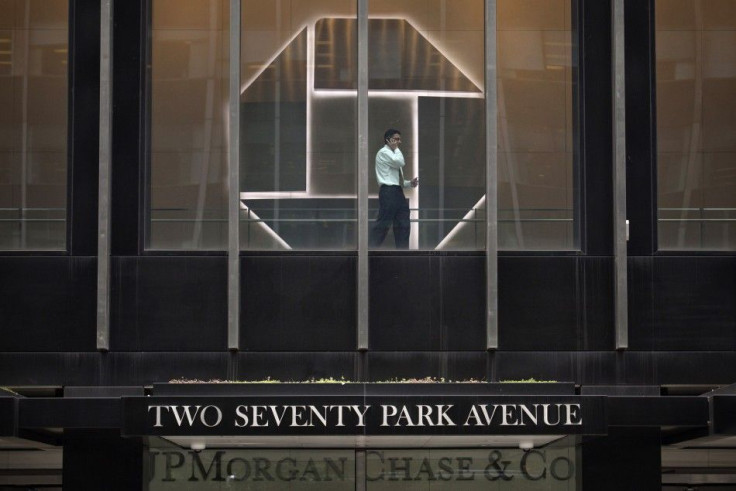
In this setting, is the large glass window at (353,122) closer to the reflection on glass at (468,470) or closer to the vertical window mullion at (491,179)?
the vertical window mullion at (491,179)

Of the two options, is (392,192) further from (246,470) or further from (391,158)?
(246,470)

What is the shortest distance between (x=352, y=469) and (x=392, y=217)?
438 cm

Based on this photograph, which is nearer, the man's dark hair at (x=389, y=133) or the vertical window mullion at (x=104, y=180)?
the vertical window mullion at (x=104, y=180)

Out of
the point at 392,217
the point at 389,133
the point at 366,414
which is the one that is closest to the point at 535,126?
the point at 389,133

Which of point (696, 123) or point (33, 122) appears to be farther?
point (696, 123)

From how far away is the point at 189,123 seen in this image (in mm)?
24672

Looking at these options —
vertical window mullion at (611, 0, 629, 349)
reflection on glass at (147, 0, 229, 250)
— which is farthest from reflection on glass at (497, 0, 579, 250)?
reflection on glass at (147, 0, 229, 250)

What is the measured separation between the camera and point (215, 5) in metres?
25.0

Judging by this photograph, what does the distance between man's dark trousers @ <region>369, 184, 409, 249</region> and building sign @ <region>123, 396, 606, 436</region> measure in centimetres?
397

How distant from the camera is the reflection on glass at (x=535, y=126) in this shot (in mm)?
24562

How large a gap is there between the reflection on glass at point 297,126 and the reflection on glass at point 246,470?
3.60 m

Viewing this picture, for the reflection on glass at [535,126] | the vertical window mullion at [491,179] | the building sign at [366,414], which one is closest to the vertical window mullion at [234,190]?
the building sign at [366,414]

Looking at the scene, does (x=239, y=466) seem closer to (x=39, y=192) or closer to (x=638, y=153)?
(x=39, y=192)

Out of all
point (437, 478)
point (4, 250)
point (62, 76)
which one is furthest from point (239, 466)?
point (62, 76)
